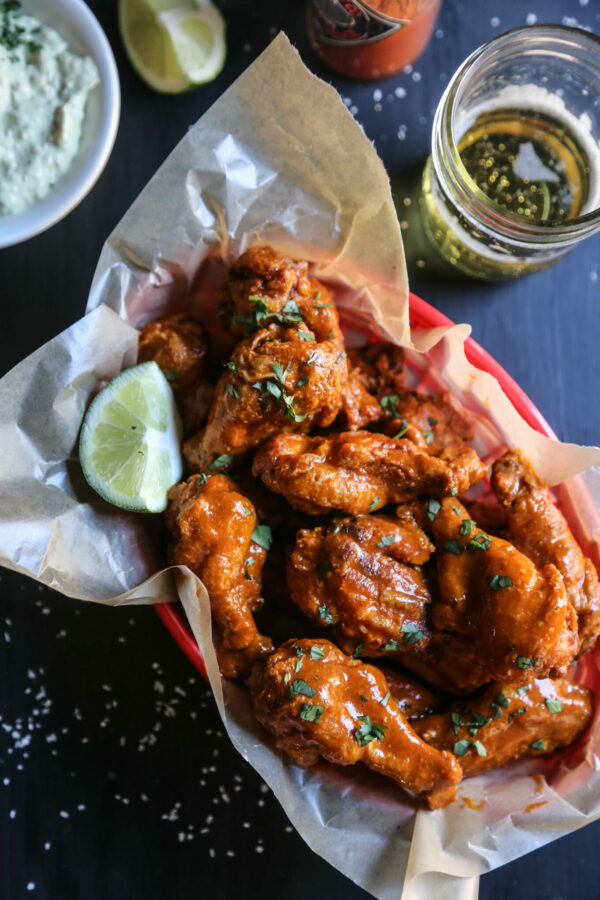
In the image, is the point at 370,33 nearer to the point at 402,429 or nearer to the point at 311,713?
the point at 402,429

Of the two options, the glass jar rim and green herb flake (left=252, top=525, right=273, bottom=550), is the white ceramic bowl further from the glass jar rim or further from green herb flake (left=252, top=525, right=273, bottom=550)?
green herb flake (left=252, top=525, right=273, bottom=550)

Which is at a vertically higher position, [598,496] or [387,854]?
[598,496]

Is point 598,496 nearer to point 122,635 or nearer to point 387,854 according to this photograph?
point 387,854

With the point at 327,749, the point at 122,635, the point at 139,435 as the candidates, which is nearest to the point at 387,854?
the point at 327,749

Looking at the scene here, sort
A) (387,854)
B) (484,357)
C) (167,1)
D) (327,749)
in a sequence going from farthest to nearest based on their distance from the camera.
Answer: (167,1)
(484,357)
(387,854)
(327,749)

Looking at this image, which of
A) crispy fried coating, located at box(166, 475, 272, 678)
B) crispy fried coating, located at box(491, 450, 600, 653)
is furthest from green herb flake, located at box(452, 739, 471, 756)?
crispy fried coating, located at box(166, 475, 272, 678)

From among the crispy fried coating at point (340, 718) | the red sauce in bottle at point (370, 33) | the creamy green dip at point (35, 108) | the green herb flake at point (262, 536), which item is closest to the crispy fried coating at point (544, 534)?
the crispy fried coating at point (340, 718)
